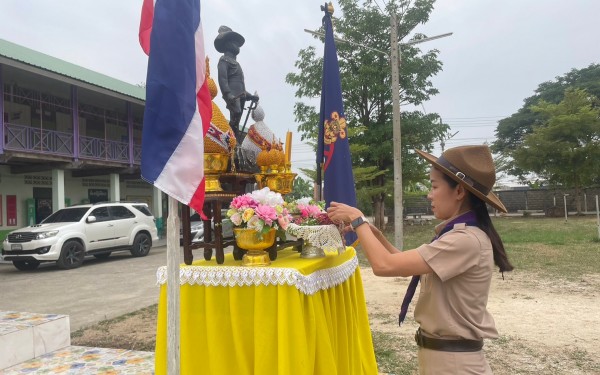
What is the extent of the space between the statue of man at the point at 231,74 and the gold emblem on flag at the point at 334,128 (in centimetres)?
80

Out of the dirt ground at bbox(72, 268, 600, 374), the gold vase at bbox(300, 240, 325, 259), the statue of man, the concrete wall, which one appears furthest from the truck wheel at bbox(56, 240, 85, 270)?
the concrete wall

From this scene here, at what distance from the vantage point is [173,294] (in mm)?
1950

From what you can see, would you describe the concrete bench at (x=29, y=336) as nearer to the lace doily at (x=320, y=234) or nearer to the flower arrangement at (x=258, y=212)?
the flower arrangement at (x=258, y=212)

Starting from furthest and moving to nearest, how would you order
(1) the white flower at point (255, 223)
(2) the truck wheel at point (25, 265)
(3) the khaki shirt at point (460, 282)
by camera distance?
1. (2) the truck wheel at point (25, 265)
2. (1) the white flower at point (255, 223)
3. (3) the khaki shirt at point (460, 282)

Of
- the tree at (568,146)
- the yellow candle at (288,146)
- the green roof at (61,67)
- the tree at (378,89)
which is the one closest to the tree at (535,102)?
the tree at (568,146)

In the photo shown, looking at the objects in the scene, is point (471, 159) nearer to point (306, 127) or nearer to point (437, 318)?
point (437, 318)

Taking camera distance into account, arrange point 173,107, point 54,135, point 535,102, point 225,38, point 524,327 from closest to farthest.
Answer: point 173,107 < point 225,38 < point 524,327 < point 54,135 < point 535,102

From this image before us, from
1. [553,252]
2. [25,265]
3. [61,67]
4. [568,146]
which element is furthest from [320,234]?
[568,146]

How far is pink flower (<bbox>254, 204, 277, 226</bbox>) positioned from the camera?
2.75 m

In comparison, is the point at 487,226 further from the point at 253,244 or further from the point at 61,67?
the point at 61,67

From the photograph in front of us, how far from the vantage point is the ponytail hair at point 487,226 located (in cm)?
181

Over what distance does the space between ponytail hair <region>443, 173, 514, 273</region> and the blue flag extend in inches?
55.7

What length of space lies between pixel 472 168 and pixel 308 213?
1616 mm

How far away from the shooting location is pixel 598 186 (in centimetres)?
2895
